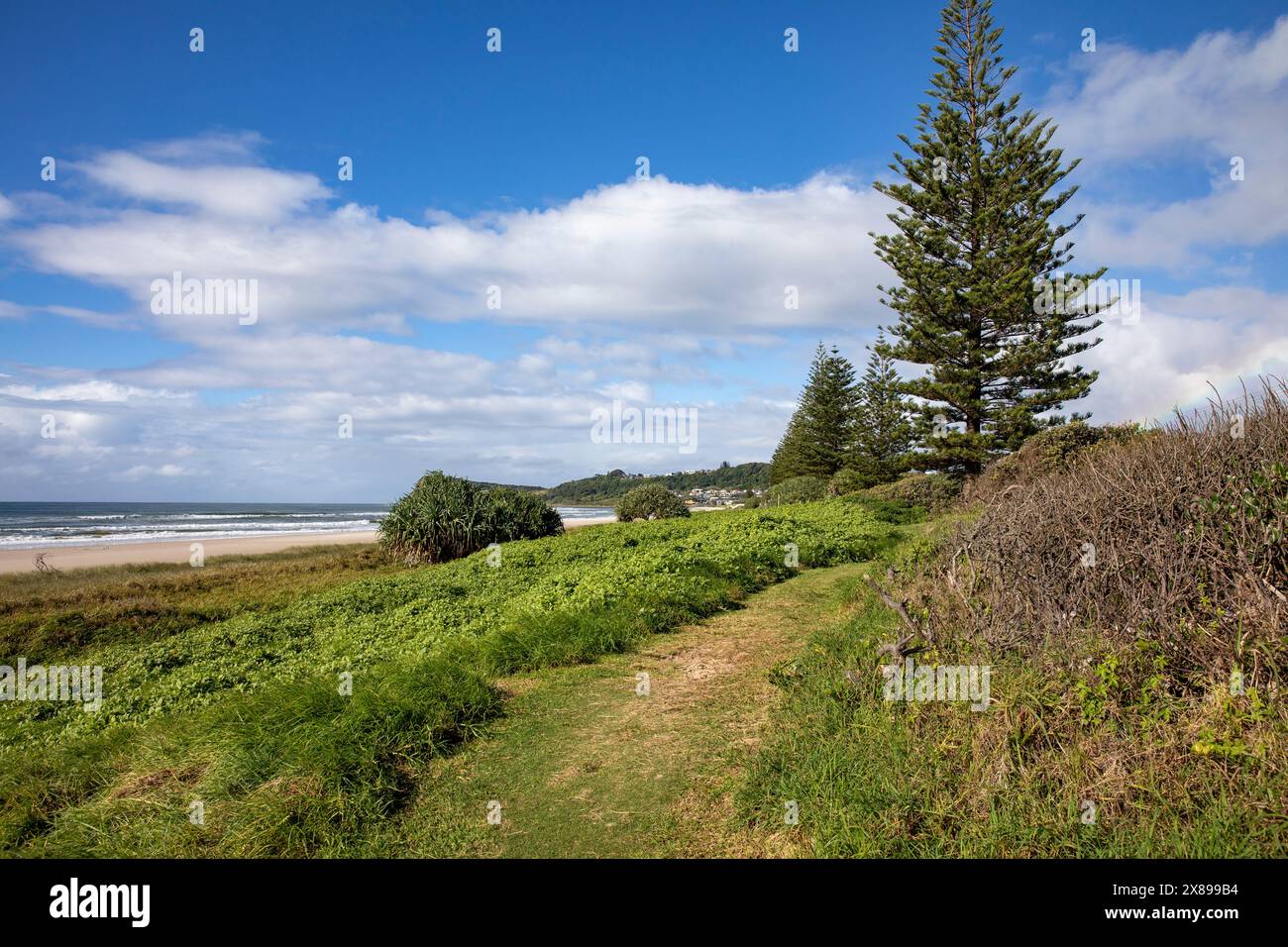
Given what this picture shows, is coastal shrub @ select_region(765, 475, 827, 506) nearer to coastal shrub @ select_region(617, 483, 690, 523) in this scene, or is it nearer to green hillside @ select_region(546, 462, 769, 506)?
coastal shrub @ select_region(617, 483, 690, 523)

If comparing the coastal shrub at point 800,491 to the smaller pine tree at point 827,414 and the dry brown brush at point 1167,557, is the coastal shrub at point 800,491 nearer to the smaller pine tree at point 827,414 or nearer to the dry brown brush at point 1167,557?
the smaller pine tree at point 827,414

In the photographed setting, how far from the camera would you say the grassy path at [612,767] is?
3.10 metres

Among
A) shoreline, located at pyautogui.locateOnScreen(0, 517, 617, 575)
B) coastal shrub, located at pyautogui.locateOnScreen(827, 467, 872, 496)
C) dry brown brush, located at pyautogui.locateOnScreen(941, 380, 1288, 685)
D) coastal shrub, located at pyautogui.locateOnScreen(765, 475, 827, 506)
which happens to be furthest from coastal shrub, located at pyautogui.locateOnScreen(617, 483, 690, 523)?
dry brown brush, located at pyautogui.locateOnScreen(941, 380, 1288, 685)

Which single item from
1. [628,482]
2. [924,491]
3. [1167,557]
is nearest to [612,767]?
[1167,557]

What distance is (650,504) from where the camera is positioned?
24.1 meters

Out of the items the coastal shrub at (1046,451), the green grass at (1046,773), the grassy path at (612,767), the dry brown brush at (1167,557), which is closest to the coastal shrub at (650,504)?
the coastal shrub at (1046,451)

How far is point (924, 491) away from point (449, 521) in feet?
44.6

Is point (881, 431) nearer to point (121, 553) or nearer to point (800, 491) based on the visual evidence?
point (800, 491)

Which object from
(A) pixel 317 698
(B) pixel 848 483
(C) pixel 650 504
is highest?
(B) pixel 848 483

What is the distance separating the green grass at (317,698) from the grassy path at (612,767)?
0.25 metres

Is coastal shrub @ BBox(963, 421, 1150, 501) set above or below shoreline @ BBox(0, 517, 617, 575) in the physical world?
above

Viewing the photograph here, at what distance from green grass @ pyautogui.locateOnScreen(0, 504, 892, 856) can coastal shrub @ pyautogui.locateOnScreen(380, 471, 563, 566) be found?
17.5 feet

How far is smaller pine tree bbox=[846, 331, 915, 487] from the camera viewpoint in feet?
76.7
